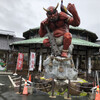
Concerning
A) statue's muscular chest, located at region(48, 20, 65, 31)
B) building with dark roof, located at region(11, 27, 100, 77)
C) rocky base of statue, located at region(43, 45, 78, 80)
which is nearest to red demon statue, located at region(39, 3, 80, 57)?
statue's muscular chest, located at region(48, 20, 65, 31)

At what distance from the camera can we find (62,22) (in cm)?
633

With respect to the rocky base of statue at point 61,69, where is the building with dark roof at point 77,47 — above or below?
above

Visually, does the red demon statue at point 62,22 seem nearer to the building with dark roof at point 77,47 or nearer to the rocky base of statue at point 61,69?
the rocky base of statue at point 61,69

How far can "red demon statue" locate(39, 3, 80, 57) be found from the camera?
571 centimetres

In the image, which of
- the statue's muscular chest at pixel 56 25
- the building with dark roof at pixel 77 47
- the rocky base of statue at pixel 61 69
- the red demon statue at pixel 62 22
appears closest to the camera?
the red demon statue at pixel 62 22

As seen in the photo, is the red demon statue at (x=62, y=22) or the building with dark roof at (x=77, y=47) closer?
the red demon statue at (x=62, y=22)

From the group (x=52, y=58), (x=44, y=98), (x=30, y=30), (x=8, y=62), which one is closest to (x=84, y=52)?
(x=30, y=30)

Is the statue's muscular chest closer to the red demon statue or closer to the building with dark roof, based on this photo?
the red demon statue

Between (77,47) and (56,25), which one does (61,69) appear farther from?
(77,47)

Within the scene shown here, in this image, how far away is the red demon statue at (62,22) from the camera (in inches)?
225

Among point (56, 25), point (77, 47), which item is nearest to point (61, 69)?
point (56, 25)

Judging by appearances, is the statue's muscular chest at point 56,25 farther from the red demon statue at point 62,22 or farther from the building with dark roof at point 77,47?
the building with dark roof at point 77,47

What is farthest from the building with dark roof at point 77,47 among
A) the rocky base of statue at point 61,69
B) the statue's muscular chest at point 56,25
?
the rocky base of statue at point 61,69

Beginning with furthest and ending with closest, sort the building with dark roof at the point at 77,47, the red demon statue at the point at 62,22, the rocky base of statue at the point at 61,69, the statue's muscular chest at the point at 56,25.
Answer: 1. the building with dark roof at the point at 77,47
2. the statue's muscular chest at the point at 56,25
3. the rocky base of statue at the point at 61,69
4. the red demon statue at the point at 62,22
